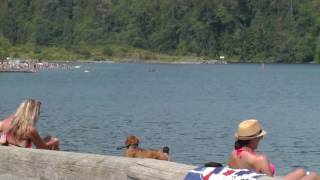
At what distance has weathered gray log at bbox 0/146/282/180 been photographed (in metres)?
8.22

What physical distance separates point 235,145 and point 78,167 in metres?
1.64

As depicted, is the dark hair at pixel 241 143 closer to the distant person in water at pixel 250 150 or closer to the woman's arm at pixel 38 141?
the distant person in water at pixel 250 150

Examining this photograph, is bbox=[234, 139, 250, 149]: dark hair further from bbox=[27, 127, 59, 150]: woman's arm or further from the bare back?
bbox=[27, 127, 59, 150]: woman's arm

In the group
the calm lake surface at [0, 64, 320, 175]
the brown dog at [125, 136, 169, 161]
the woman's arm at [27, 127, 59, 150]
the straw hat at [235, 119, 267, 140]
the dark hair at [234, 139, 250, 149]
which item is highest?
the straw hat at [235, 119, 267, 140]

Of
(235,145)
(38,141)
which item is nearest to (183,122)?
(38,141)

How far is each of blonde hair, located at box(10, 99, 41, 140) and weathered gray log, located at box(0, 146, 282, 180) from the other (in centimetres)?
83

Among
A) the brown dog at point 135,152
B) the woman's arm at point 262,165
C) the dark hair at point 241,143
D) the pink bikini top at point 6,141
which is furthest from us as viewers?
the brown dog at point 135,152

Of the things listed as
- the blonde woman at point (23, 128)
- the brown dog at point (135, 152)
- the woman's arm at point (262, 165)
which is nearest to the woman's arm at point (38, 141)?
the blonde woman at point (23, 128)

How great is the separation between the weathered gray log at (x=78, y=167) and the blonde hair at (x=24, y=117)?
2.72 ft

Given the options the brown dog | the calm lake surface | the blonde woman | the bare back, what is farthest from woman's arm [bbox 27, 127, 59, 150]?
the calm lake surface

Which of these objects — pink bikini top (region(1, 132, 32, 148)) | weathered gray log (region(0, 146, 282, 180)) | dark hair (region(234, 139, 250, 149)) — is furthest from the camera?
pink bikini top (region(1, 132, 32, 148))

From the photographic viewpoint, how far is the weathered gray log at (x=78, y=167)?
8.22 metres

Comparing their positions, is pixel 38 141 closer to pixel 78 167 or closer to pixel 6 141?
pixel 6 141

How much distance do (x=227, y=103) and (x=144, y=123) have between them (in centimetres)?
2888
